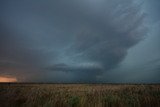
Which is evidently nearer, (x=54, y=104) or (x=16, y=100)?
(x=54, y=104)

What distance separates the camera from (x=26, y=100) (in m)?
10.6

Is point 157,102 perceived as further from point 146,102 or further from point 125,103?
point 125,103

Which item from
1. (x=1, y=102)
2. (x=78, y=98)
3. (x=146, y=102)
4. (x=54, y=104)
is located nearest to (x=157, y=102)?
(x=146, y=102)

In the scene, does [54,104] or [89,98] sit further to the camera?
[89,98]

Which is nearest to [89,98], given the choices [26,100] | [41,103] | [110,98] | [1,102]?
[110,98]

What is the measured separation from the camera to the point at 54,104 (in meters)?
9.73

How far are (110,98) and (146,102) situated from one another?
6.82 ft

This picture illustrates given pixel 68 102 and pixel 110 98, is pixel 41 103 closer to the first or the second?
pixel 68 102

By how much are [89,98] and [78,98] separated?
30.9 inches

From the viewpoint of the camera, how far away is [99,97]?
10.6 metres

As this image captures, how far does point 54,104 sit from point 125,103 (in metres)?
4.01

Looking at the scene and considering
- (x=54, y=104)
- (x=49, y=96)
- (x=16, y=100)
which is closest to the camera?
(x=54, y=104)

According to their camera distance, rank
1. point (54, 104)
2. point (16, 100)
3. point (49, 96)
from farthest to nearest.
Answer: point (49, 96)
point (16, 100)
point (54, 104)

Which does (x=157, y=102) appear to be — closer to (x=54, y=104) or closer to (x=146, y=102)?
(x=146, y=102)
